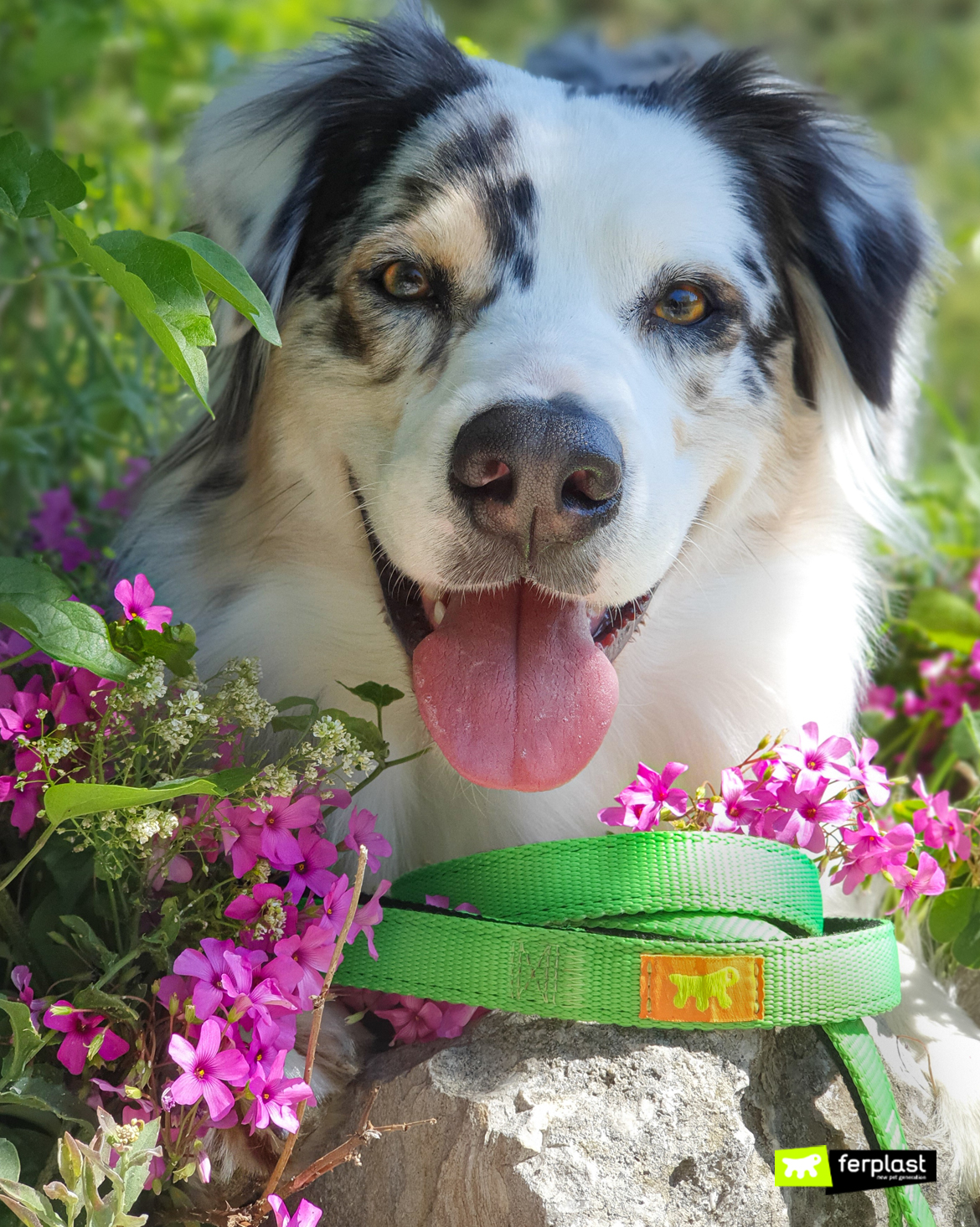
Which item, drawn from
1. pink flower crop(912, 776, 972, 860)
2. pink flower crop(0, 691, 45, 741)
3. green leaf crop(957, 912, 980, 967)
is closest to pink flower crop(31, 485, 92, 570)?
pink flower crop(0, 691, 45, 741)

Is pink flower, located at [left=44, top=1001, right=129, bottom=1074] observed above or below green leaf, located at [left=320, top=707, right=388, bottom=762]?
below

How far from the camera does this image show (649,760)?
7.67ft

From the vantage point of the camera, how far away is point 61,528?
3.00m

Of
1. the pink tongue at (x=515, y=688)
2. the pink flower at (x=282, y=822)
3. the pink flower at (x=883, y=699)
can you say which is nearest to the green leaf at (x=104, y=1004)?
the pink flower at (x=282, y=822)

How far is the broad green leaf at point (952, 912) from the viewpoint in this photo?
195 cm

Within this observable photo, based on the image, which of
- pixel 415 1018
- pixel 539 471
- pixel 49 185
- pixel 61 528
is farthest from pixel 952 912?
pixel 61 528

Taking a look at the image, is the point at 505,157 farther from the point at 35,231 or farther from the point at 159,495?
the point at 35,231

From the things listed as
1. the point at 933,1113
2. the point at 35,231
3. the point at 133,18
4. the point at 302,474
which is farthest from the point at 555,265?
the point at 133,18

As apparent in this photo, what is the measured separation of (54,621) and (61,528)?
1.67m

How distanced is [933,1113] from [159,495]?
1717 millimetres

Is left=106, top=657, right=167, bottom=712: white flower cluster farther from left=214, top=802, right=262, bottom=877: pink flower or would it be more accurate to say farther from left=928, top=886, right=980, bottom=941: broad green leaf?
left=928, top=886, right=980, bottom=941: broad green leaf

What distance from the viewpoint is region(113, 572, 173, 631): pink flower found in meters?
1.61

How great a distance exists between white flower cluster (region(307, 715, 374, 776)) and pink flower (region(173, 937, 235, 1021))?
254 mm

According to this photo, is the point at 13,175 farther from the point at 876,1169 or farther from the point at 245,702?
the point at 876,1169
